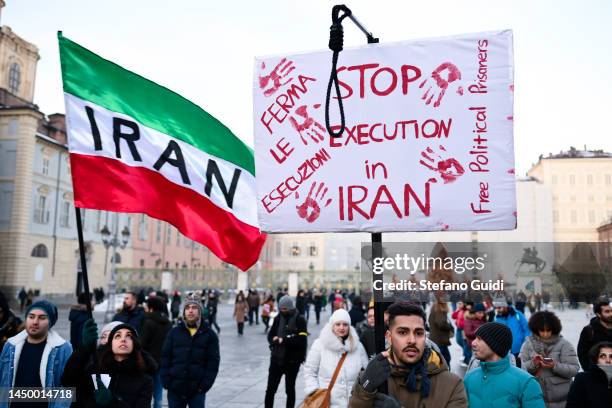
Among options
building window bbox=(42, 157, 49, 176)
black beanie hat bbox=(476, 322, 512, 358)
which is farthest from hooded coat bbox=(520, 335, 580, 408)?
building window bbox=(42, 157, 49, 176)

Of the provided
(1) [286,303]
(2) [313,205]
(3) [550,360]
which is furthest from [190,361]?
(3) [550,360]

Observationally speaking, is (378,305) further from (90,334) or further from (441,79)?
(90,334)

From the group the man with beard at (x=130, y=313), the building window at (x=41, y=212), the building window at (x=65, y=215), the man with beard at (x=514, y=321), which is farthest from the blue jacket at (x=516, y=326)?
the building window at (x=65, y=215)

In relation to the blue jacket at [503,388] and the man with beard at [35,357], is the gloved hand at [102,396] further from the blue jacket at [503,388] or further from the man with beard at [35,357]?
the blue jacket at [503,388]

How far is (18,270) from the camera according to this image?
37.8 metres

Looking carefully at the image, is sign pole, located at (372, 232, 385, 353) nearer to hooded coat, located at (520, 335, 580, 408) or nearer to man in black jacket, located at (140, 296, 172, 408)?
hooded coat, located at (520, 335, 580, 408)

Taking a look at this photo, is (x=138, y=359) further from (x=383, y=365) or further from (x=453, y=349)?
(x=453, y=349)

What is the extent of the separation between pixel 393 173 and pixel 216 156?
186cm

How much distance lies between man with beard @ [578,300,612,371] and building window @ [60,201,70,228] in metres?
43.9

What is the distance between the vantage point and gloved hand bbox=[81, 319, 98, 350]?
138 inches

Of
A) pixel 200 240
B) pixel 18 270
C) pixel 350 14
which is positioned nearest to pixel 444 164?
pixel 350 14

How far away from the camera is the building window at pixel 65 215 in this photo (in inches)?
1721

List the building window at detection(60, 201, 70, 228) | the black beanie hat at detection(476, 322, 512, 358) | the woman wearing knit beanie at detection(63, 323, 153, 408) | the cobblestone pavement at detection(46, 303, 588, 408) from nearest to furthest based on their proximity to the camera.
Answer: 1. the black beanie hat at detection(476, 322, 512, 358)
2. the woman wearing knit beanie at detection(63, 323, 153, 408)
3. the cobblestone pavement at detection(46, 303, 588, 408)
4. the building window at detection(60, 201, 70, 228)

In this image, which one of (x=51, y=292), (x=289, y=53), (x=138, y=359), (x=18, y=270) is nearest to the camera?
(x=289, y=53)
